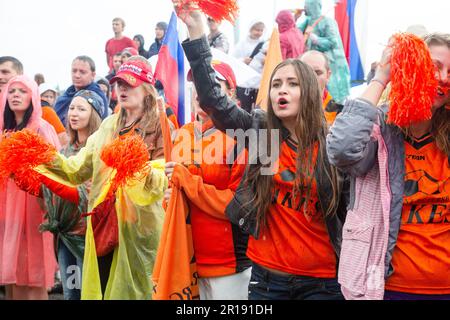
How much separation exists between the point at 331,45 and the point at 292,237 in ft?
9.47

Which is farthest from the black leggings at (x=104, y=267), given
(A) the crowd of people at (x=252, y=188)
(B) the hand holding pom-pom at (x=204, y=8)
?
(B) the hand holding pom-pom at (x=204, y=8)

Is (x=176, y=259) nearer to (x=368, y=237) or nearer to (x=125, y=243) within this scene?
(x=125, y=243)

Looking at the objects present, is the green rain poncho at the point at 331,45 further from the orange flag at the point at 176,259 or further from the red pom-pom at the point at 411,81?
the red pom-pom at the point at 411,81

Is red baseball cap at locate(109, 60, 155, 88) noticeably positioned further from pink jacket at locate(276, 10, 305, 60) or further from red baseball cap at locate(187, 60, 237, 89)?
pink jacket at locate(276, 10, 305, 60)

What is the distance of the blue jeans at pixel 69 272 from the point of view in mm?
4965

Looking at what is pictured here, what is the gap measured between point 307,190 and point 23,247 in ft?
9.06

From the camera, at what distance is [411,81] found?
8.81ft

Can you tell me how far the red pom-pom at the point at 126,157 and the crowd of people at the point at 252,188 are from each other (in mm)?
154

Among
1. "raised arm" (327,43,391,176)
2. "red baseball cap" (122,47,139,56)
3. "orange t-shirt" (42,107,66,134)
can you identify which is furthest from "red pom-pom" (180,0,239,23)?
"red baseball cap" (122,47,139,56)

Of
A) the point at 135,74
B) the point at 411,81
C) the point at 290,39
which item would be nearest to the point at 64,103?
the point at 135,74

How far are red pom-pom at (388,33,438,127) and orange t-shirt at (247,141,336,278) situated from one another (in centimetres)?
71

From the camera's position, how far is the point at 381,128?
9.53ft

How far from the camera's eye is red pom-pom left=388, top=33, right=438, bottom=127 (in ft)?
8.82

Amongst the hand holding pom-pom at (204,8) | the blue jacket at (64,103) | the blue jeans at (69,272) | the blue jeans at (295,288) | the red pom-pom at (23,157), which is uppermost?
the hand holding pom-pom at (204,8)
